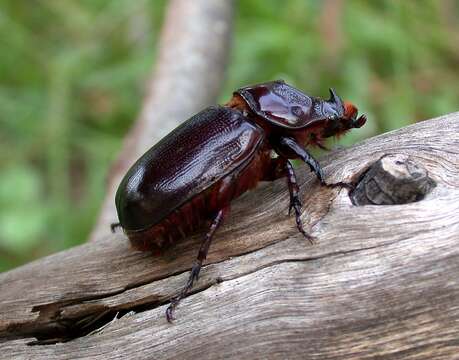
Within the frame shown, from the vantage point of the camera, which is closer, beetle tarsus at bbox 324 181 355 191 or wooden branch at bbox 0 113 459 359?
wooden branch at bbox 0 113 459 359

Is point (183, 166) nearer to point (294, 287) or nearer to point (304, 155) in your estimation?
point (304, 155)

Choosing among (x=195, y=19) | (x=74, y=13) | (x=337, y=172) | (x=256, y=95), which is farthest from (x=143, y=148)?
(x=74, y=13)

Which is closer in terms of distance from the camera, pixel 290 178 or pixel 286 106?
pixel 290 178

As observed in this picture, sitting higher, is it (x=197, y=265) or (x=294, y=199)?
(x=294, y=199)

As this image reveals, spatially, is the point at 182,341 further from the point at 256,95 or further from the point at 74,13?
the point at 74,13

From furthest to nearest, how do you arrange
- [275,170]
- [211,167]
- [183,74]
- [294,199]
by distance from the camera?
[183,74]
[275,170]
[211,167]
[294,199]

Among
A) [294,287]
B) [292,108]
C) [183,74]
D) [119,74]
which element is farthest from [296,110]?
[119,74]

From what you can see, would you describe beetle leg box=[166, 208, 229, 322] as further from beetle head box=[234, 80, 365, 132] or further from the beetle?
beetle head box=[234, 80, 365, 132]

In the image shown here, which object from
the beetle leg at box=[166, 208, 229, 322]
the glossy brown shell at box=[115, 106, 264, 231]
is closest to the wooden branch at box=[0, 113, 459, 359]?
the beetle leg at box=[166, 208, 229, 322]
